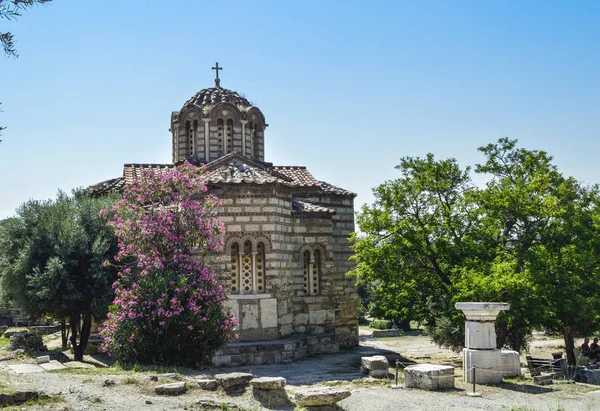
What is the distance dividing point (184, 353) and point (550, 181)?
11057mm

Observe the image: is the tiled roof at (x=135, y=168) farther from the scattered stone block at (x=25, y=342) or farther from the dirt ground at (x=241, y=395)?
the dirt ground at (x=241, y=395)

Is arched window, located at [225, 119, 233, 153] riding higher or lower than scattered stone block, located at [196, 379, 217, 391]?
higher

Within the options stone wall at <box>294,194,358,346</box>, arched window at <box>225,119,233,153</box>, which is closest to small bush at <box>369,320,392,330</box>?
stone wall at <box>294,194,358,346</box>

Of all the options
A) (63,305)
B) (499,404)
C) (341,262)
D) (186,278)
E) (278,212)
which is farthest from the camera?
(341,262)

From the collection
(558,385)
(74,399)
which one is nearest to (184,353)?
(74,399)

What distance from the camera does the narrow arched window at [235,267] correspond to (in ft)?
58.3

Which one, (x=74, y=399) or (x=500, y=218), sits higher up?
(x=500, y=218)

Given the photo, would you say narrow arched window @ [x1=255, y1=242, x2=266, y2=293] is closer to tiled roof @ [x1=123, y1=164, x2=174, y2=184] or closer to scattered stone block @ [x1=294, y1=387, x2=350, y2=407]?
tiled roof @ [x1=123, y1=164, x2=174, y2=184]

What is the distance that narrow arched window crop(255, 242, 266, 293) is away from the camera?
18.1 m

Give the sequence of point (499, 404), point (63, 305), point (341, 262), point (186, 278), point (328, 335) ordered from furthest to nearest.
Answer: point (341, 262), point (328, 335), point (63, 305), point (186, 278), point (499, 404)

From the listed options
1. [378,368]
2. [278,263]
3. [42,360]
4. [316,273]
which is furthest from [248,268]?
[42,360]

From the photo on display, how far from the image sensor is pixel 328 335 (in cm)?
1967

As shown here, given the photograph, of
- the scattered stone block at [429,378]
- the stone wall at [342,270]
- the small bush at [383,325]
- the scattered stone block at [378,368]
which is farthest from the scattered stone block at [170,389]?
the small bush at [383,325]

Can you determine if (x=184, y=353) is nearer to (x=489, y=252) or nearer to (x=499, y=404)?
(x=499, y=404)
